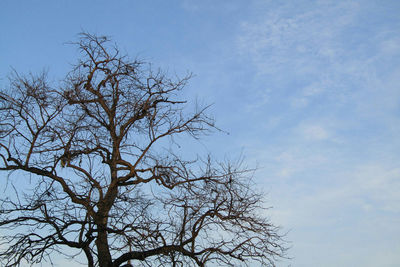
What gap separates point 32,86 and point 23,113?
595mm

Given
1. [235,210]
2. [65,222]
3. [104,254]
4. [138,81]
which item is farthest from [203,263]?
[138,81]

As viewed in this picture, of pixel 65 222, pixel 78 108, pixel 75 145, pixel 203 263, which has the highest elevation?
pixel 78 108

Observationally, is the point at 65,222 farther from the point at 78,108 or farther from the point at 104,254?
the point at 78,108

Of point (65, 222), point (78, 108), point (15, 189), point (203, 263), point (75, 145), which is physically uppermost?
point (78, 108)

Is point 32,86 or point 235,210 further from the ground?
point 32,86

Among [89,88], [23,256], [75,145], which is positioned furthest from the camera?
[89,88]

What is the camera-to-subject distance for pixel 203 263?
10.1 m

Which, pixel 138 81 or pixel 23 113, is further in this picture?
pixel 138 81

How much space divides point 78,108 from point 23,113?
3.76 ft

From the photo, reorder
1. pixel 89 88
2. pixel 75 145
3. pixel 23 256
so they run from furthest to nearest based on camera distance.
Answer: pixel 89 88, pixel 75 145, pixel 23 256

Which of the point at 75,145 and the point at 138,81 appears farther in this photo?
the point at 138,81

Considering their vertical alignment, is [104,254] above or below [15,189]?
below

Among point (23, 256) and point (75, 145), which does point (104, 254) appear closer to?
point (23, 256)

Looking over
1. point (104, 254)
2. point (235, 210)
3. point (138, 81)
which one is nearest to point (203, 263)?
point (235, 210)
